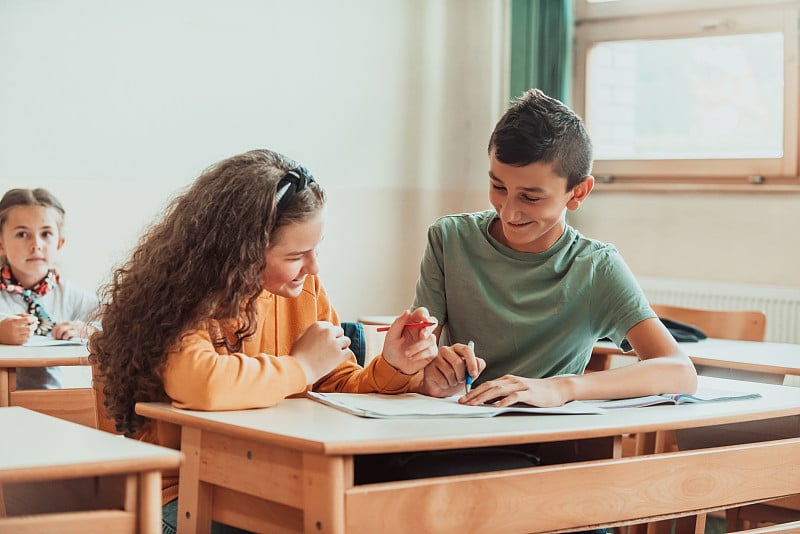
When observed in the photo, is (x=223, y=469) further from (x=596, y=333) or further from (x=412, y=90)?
(x=412, y=90)

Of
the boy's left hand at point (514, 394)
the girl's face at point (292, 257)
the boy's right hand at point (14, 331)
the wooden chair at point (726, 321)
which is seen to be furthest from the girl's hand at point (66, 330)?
the wooden chair at point (726, 321)

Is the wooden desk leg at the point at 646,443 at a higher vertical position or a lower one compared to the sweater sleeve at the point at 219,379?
lower

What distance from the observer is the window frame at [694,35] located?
4.45 meters

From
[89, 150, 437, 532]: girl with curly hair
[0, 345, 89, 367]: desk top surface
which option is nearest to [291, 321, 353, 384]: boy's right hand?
[89, 150, 437, 532]: girl with curly hair

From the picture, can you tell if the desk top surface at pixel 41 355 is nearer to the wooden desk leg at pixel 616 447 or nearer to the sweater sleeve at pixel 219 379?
the sweater sleeve at pixel 219 379

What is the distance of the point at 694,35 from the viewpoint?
4711 millimetres

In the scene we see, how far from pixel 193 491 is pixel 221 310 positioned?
309mm

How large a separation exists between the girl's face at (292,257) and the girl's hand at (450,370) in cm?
29

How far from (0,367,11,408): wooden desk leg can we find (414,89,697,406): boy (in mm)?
1147

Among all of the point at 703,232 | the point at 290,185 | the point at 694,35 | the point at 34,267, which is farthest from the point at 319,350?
the point at 694,35

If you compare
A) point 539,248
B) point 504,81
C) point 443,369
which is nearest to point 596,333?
point 539,248

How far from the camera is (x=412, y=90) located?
17.3 feet

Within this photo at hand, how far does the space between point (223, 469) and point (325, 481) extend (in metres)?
→ 0.23

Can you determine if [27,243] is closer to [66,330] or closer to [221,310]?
[66,330]
